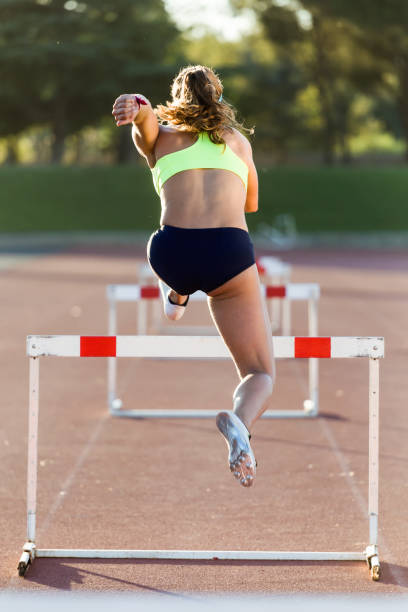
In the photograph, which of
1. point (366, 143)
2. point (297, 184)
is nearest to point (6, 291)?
point (297, 184)

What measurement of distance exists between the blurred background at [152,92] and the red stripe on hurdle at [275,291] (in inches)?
1258

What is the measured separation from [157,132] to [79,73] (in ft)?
149

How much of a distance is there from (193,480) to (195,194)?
269 centimetres

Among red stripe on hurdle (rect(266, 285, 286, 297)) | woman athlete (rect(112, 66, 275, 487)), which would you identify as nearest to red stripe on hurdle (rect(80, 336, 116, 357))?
woman athlete (rect(112, 66, 275, 487))

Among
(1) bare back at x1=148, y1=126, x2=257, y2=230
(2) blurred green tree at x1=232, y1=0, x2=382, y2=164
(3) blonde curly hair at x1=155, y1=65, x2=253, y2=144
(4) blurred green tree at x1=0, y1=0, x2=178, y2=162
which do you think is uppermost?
(2) blurred green tree at x1=232, y1=0, x2=382, y2=164

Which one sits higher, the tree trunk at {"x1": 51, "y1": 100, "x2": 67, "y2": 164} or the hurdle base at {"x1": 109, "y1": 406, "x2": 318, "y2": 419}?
the tree trunk at {"x1": 51, "y1": 100, "x2": 67, "y2": 164}

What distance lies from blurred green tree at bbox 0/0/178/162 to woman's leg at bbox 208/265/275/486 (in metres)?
43.2

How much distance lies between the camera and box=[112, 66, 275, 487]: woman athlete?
4047 millimetres

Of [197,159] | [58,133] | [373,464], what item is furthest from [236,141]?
[58,133]

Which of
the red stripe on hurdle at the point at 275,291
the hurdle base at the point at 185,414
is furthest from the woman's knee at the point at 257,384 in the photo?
the red stripe on hurdle at the point at 275,291

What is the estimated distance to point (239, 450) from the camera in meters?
3.79

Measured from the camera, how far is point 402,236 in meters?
43.5

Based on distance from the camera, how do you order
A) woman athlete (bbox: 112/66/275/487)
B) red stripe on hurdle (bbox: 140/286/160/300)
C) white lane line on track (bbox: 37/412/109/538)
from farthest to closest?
red stripe on hurdle (bbox: 140/286/160/300) < white lane line on track (bbox: 37/412/109/538) < woman athlete (bbox: 112/66/275/487)

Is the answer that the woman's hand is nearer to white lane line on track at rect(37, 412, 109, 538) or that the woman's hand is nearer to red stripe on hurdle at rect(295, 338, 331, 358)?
red stripe on hurdle at rect(295, 338, 331, 358)
